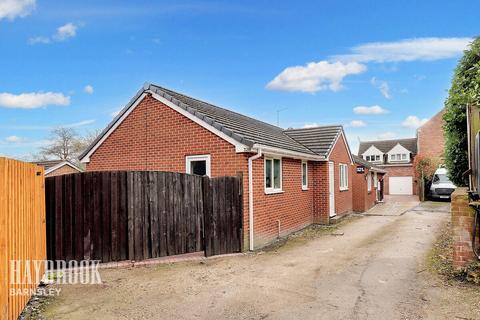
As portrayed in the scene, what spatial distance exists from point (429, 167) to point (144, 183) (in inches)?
1228

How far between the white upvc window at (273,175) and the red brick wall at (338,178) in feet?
16.8

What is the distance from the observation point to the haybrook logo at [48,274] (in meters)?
4.74

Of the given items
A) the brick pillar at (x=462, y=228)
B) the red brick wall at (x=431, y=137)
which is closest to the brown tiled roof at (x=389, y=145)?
the red brick wall at (x=431, y=137)

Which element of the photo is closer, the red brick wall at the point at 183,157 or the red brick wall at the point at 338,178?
the red brick wall at the point at 183,157

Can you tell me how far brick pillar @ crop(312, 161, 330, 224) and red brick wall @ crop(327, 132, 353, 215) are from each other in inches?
43.3

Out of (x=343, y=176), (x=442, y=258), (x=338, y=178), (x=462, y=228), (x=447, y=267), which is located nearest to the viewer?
(x=462, y=228)

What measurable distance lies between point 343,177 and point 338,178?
1259 millimetres

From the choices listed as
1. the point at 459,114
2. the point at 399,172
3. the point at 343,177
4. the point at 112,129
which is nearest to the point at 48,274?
the point at 112,129

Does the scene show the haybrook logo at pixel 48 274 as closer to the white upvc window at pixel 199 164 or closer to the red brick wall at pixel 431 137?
the white upvc window at pixel 199 164

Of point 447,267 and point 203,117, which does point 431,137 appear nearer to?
point 447,267

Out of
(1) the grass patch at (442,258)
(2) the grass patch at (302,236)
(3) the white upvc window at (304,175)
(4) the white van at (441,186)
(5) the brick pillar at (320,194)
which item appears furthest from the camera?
(4) the white van at (441,186)

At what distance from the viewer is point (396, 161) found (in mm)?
42156

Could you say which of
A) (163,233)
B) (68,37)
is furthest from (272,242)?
(68,37)

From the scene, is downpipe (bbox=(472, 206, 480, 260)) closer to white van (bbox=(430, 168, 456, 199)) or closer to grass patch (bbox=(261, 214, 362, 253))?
grass patch (bbox=(261, 214, 362, 253))
